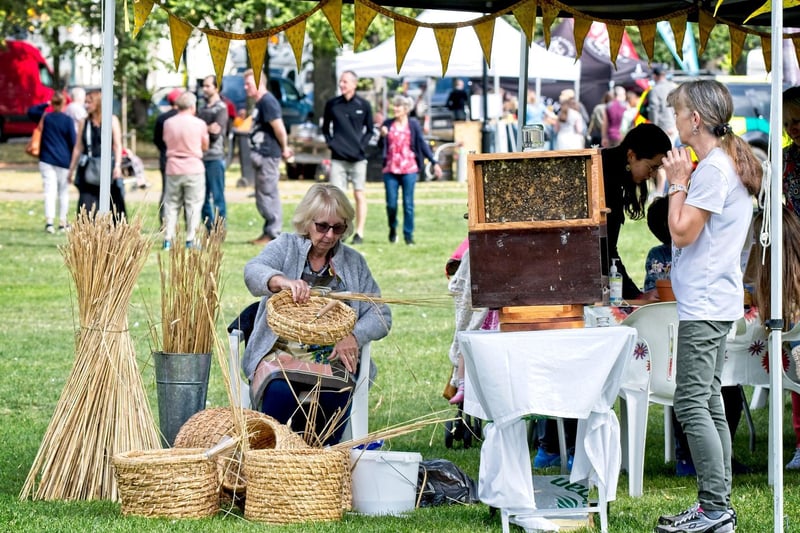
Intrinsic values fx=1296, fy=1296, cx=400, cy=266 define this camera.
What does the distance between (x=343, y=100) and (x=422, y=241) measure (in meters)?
1.94

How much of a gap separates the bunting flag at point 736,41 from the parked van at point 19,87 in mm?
25032

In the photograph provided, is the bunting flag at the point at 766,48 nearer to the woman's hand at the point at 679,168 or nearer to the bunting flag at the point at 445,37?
the bunting flag at the point at 445,37

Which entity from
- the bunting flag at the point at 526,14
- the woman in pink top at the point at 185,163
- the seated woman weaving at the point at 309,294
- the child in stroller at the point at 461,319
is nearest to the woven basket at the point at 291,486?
the seated woman weaving at the point at 309,294

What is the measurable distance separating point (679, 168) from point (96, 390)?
244 cm

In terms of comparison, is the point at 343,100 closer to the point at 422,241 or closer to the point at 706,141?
the point at 422,241

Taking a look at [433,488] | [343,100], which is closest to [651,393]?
[433,488]

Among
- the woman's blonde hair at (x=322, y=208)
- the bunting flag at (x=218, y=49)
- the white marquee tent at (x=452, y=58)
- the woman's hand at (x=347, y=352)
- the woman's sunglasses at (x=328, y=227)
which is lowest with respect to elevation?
the woman's hand at (x=347, y=352)

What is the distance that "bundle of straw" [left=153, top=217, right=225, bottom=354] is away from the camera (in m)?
5.40

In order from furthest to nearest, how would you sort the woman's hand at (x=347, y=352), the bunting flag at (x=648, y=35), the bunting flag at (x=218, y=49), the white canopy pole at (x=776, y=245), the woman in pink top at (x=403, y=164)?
the woman in pink top at (x=403, y=164), the bunting flag at (x=648, y=35), the bunting flag at (x=218, y=49), the woman's hand at (x=347, y=352), the white canopy pole at (x=776, y=245)

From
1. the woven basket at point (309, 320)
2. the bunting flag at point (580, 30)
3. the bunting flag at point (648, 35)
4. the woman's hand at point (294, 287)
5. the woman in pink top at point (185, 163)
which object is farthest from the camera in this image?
the woman in pink top at point (185, 163)

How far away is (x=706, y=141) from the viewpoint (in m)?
4.63

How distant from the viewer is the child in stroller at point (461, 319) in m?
6.05

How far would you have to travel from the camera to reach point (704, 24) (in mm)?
6918

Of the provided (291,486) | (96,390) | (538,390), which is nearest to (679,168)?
(538,390)
